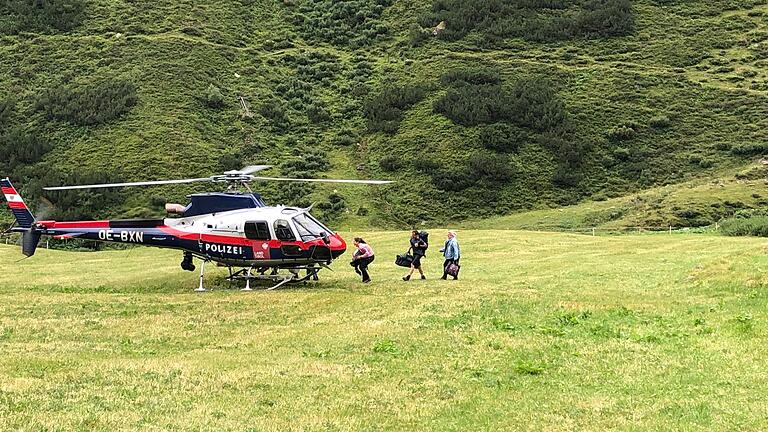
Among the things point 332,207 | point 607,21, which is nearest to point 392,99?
point 332,207

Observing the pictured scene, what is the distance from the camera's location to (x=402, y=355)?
11.7 m

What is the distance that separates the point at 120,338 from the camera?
1428cm

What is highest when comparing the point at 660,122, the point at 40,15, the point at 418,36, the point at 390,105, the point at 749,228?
the point at 40,15

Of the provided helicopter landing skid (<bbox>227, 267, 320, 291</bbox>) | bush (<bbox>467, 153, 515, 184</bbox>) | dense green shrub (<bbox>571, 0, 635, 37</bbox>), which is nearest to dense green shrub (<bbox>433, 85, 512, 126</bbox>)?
bush (<bbox>467, 153, 515, 184</bbox>)

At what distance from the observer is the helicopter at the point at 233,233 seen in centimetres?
2236

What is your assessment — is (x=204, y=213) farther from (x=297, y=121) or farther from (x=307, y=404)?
(x=297, y=121)

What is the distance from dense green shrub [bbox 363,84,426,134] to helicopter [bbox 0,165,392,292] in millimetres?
45442

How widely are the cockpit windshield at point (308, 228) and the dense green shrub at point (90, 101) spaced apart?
48.2 m

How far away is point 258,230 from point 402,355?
11.7m

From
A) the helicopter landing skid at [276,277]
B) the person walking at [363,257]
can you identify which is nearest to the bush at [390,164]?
the helicopter landing skid at [276,277]

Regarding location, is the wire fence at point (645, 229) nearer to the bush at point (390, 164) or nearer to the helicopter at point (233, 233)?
the bush at point (390, 164)

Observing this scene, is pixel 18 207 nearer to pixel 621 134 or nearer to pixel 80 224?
pixel 80 224

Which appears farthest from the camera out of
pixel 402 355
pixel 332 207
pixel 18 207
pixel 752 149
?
pixel 752 149

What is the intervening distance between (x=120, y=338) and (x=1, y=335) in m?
2.33
